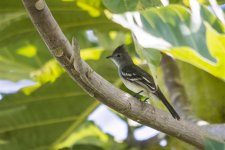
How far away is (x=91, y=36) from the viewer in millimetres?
3732

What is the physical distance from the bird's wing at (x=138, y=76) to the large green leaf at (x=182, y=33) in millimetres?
1458

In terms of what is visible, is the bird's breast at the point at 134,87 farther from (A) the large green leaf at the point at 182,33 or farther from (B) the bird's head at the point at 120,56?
(A) the large green leaf at the point at 182,33

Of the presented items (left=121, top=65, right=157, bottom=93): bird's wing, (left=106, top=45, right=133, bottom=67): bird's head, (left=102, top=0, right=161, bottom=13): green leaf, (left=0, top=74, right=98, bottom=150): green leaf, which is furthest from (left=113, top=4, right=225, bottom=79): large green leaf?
(left=106, top=45, right=133, bottom=67): bird's head

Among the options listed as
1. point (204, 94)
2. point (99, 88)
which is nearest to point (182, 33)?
point (99, 88)

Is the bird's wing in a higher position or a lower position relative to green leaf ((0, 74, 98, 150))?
higher

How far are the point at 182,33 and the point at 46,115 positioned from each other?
191cm

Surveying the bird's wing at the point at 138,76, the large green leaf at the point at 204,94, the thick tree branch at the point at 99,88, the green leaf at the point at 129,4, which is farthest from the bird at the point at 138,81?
the green leaf at the point at 129,4

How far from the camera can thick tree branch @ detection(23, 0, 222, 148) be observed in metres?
1.52

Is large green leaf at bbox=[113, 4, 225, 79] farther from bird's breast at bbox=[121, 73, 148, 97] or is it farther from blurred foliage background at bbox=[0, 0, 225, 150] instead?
bird's breast at bbox=[121, 73, 148, 97]

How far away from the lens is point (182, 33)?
126cm

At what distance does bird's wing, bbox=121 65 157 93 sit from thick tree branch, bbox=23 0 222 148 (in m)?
0.74

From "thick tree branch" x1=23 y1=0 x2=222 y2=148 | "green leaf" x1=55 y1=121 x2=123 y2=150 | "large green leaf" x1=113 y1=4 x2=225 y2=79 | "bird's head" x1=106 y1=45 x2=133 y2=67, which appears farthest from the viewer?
"bird's head" x1=106 y1=45 x2=133 y2=67

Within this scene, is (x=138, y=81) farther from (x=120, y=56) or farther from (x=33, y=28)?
(x=33, y=28)

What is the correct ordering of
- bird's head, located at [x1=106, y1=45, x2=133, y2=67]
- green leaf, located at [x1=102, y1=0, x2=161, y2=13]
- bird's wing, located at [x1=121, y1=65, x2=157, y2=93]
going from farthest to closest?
bird's head, located at [x1=106, y1=45, x2=133, y2=67], bird's wing, located at [x1=121, y1=65, x2=157, y2=93], green leaf, located at [x1=102, y1=0, x2=161, y2=13]
